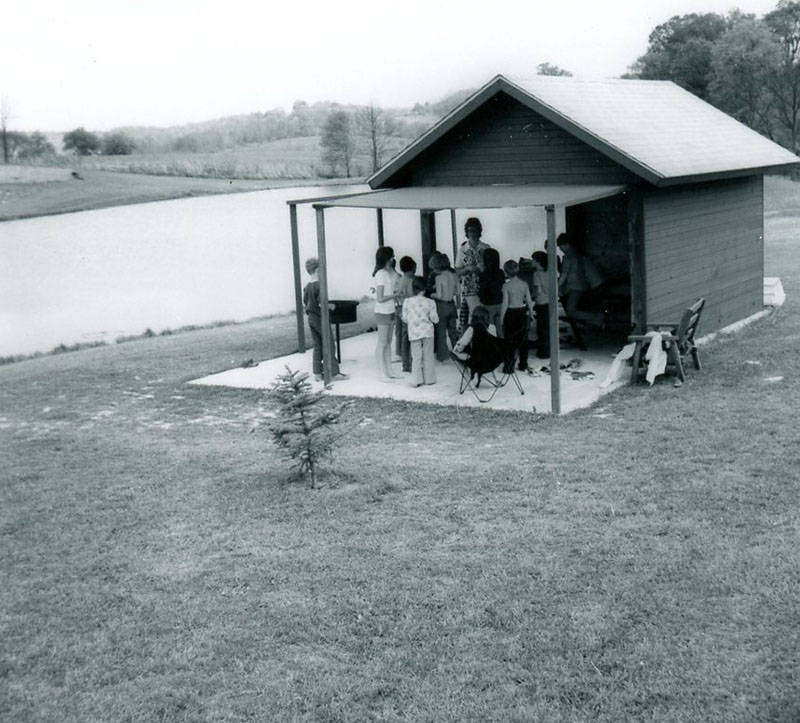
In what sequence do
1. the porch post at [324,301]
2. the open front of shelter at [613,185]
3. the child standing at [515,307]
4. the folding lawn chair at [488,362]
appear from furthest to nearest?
1. the open front of shelter at [613,185]
2. the porch post at [324,301]
3. the child standing at [515,307]
4. the folding lawn chair at [488,362]

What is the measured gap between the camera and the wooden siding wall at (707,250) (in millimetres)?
14125

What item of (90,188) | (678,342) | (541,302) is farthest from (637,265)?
(90,188)

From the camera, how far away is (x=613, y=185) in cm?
1359

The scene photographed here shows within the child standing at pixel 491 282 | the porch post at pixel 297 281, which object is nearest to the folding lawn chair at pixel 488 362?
the child standing at pixel 491 282

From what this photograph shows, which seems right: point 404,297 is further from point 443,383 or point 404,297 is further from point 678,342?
point 678,342

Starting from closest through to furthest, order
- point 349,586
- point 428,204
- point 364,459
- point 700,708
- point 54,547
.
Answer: point 700,708 < point 349,586 < point 54,547 < point 364,459 < point 428,204

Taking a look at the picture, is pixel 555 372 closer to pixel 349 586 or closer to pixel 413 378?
pixel 413 378

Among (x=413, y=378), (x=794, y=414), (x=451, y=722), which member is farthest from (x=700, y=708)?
(x=413, y=378)

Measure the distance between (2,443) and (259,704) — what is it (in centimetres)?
731

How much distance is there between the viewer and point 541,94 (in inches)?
549

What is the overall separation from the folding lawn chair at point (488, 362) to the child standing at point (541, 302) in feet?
3.31

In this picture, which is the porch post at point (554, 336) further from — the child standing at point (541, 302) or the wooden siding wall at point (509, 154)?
the wooden siding wall at point (509, 154)

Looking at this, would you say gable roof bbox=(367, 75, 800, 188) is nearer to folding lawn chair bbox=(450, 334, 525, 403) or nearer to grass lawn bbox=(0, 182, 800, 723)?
folding lawn chair bbox=(450, 334, 525, 403)

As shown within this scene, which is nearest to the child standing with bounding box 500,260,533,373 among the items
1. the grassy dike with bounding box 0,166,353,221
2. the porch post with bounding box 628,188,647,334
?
the porch post with bounding box 628,188,647,334
